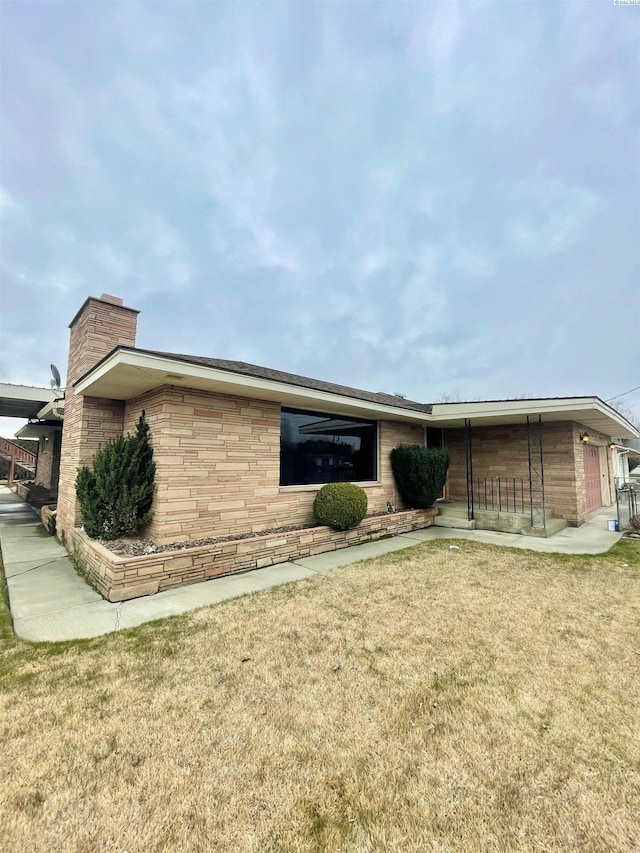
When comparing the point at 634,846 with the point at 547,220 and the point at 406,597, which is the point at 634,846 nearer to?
the point at 406,597

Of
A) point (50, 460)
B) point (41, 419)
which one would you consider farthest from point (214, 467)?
point (50, 460)

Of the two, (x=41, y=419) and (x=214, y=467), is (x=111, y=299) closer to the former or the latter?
(x=214, y=467)

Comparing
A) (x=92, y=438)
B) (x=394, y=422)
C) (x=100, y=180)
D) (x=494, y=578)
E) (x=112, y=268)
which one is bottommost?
(x=494, y=578)

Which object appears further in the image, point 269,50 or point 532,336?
point 532,336

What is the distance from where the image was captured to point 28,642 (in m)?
3.42

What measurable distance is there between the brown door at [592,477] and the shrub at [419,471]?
4.92 meters

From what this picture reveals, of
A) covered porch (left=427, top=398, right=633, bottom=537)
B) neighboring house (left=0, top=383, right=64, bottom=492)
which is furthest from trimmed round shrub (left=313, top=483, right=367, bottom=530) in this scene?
neighboring house (left=0, top=383, right=64, bottom=492)

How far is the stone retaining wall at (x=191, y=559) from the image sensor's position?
4.56m

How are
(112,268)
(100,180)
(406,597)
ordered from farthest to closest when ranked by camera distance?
(112,268)
(100,180)
(406,597)

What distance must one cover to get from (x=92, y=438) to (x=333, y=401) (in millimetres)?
4854

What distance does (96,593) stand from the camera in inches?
185

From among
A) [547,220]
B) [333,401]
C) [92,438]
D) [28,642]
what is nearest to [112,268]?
[92,438]

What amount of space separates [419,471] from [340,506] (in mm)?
2984

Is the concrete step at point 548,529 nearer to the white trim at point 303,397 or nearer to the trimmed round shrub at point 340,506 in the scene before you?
the white trim at point 303,397
